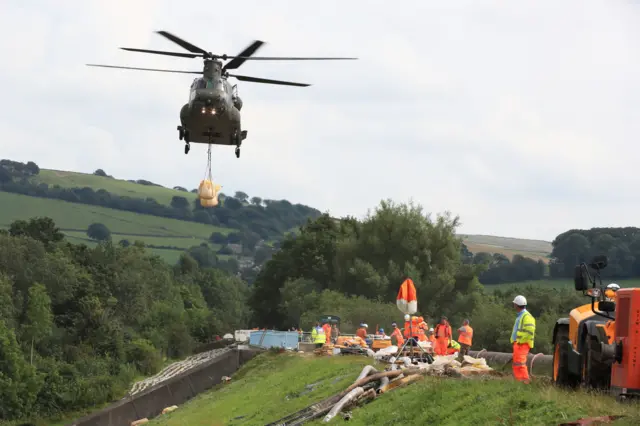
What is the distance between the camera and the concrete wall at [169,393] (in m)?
54.7

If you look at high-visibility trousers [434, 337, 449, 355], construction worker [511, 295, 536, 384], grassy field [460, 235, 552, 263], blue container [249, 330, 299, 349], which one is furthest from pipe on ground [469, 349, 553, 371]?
grassy field [460, 235, 552, 263]

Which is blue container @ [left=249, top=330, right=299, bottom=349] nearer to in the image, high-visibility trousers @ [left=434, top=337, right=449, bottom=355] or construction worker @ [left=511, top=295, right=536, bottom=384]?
high-visibility trousers @ [left=434, top=337, right=449, bottom=355]

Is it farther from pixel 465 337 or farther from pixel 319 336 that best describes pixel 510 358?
pixel 319 336

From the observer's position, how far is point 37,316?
326ft

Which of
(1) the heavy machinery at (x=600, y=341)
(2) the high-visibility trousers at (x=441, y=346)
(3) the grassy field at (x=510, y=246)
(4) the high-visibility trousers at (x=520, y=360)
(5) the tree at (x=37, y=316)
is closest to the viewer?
(1) the heavy machinery at (x=600, y=341)

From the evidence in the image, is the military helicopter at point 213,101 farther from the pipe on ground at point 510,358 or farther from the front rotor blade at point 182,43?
the pipe on ground at point 510,358

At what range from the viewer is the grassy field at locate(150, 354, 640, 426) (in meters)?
17.8

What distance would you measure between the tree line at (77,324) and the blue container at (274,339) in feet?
70.8

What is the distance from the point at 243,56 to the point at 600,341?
23.4 m

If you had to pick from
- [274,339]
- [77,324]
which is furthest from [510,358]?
[77,324]

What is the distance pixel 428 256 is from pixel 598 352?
6947 centimetres

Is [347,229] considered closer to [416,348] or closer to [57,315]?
[57,315]

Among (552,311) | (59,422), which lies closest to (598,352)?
(552,311)

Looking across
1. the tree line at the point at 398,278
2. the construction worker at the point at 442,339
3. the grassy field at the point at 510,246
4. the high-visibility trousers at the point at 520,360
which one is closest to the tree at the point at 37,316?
the tree line at the point at 398,278
